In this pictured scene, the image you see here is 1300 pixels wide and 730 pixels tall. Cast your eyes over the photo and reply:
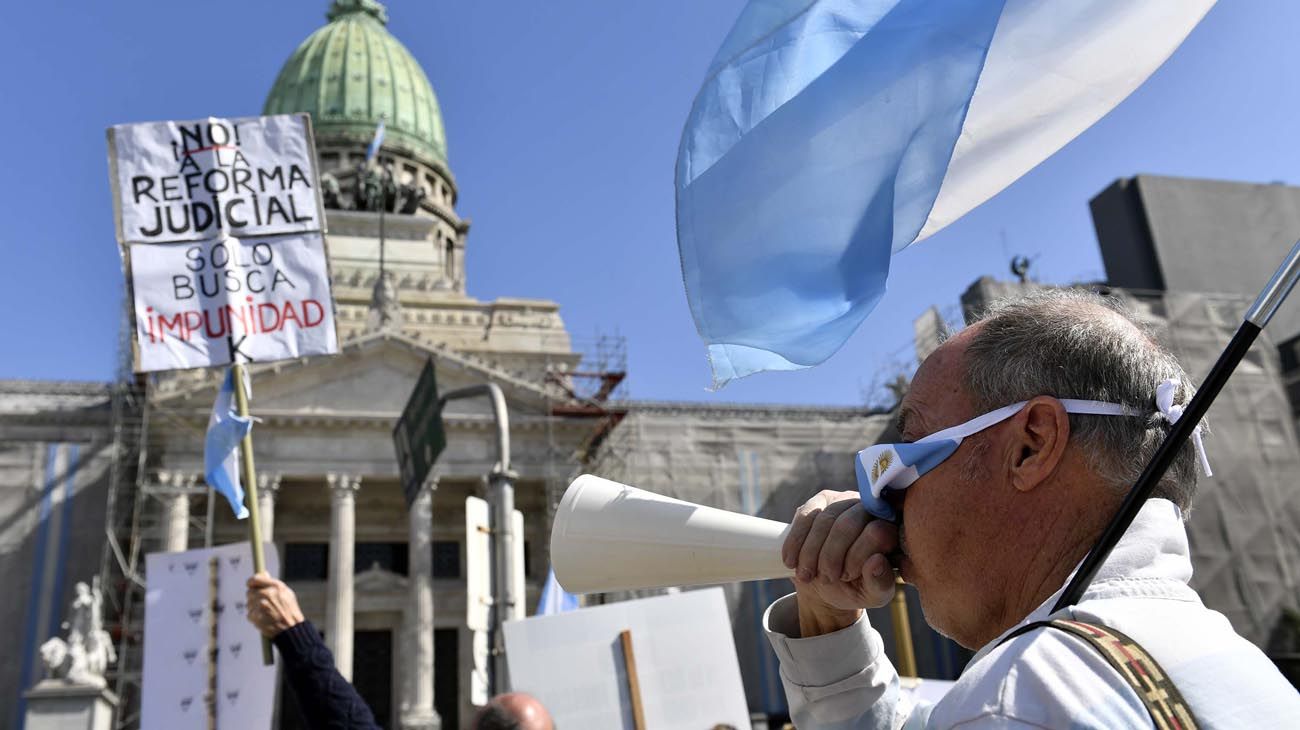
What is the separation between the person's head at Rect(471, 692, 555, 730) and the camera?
3.88 meters

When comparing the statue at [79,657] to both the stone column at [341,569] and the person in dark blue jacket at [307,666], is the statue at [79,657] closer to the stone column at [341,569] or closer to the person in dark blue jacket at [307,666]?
the stone column at [341,569]

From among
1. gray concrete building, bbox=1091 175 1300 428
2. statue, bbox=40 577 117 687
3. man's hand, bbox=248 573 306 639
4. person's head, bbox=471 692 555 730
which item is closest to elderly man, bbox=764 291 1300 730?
person's head, bbox=471 692 555 730

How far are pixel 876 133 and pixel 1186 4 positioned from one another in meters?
0.58

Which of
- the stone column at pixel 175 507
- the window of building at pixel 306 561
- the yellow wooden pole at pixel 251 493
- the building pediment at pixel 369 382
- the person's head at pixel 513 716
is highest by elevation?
the building pediment at pixel 369 382

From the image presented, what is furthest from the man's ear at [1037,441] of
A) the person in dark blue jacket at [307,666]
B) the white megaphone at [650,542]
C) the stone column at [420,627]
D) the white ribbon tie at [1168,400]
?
the stone column at [420,627]

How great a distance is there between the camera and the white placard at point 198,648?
6016 millimetres

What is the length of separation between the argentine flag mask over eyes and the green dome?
47669 millimetres

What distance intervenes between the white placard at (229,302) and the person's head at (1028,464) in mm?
5431

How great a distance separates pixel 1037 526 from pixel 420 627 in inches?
1192

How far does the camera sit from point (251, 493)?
5.73 metres

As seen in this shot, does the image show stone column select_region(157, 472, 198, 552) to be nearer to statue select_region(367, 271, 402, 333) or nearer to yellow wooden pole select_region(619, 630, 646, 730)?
statue select_region(367, 271, 402, 333)

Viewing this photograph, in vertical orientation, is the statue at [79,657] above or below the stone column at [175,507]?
below

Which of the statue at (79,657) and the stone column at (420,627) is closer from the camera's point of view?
the statue at (79,657)

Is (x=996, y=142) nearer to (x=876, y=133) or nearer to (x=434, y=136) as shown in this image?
(x=876, y=133)
